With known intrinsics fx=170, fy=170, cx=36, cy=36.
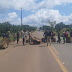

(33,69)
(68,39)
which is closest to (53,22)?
(68,39)

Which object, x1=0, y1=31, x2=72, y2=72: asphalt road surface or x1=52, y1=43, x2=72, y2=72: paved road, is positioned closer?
x1=0, y1=31, x2=72, y2=72: asphalt road surface

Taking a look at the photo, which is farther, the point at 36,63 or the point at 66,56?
the point at 66,56

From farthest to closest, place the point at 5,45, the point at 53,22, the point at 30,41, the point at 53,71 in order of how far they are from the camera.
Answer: the point at 53,22 → the point at 30,41 → the point at 5,45 → the point at 53,71

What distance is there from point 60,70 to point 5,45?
10.6 metres

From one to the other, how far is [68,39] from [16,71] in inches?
653

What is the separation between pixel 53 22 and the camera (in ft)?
242

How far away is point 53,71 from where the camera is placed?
23.1 ft

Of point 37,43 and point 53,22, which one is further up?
point 53,22

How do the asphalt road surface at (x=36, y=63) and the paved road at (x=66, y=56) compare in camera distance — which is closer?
the asphalt road surface at (x=36, y=63)

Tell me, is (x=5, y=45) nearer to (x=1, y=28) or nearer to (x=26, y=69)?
(x=26, y=69)

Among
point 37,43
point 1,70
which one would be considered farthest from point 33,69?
point 37,43

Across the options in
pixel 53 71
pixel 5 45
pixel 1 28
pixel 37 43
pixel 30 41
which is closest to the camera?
pixel 53 71

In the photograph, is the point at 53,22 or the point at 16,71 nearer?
the point at 16,71

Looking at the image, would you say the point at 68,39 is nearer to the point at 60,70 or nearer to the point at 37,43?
the point at 37,43
